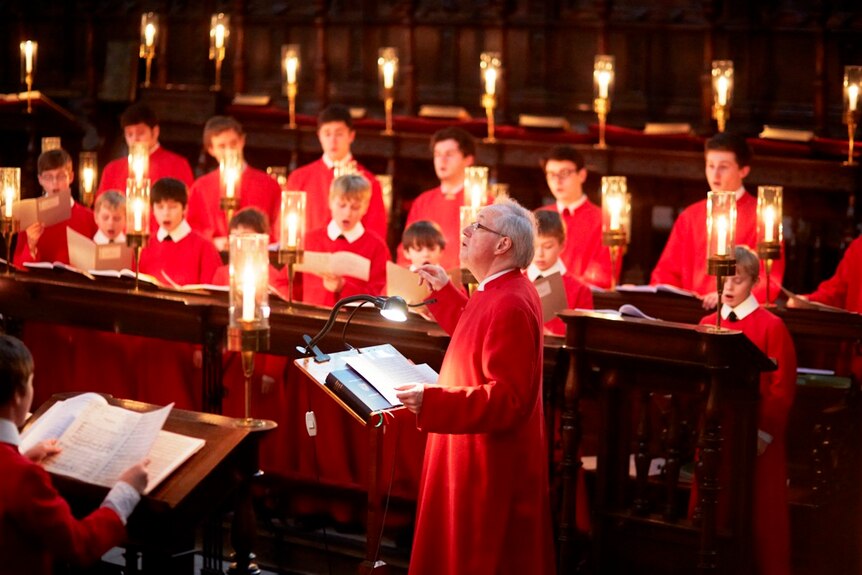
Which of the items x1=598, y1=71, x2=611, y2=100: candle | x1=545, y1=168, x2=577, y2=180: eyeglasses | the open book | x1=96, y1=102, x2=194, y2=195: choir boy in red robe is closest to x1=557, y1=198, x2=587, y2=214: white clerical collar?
x1=545, y1=168, x2=577, y2=180: eyeglasses

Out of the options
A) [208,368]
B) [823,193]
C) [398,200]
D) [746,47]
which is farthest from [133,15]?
[208,368]

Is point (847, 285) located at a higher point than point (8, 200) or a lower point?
lower

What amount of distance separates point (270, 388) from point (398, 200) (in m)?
3.97

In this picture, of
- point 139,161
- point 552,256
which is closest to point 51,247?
point 139,161

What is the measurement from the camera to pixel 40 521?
327cm

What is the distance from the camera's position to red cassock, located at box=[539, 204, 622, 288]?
7.66 meters

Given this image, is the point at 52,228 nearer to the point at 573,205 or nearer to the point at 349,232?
the point at 349,232

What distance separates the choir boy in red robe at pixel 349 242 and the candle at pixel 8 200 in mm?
1556

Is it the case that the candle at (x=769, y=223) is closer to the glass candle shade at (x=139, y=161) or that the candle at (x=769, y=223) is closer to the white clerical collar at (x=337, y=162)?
the white clerical collar at (x=337, y=162)

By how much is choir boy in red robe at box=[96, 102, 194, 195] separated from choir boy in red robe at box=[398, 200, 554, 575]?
5585 millimetres

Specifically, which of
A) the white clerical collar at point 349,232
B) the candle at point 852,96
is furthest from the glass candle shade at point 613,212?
the candle at point 852,96

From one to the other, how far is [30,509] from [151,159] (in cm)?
644

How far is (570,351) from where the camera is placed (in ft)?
16.1

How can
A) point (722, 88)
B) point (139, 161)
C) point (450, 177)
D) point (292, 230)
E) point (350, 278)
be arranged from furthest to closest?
1. point (722, 88)
2. point (450, 177)
3. point (139, 161)
4. point (350, 278)
5. point (292, 230)
